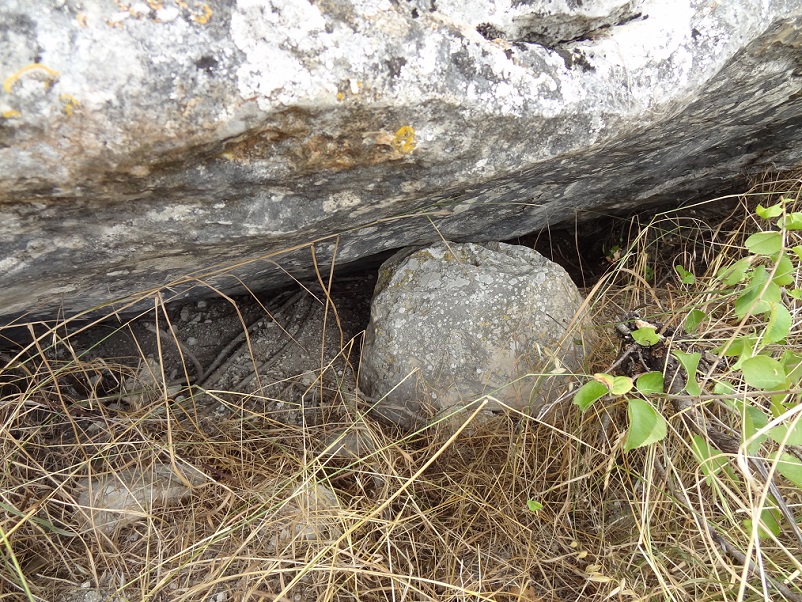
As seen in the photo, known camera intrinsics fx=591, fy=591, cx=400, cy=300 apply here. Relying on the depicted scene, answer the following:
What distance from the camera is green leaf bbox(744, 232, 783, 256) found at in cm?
112

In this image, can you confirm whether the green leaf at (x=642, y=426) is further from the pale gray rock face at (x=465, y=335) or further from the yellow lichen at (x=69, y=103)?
the yellow lichen at (x=69, y=103)

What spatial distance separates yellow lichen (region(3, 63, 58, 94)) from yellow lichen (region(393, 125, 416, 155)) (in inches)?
19.5

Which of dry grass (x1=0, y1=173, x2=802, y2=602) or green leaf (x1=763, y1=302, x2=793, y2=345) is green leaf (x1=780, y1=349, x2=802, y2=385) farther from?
dry grass (x1=0, y1=173, x2=802, y2=602)

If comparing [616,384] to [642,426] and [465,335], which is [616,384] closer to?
[642,426]

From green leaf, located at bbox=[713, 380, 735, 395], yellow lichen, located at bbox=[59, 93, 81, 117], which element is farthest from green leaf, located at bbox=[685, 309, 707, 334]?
yellow lichen, located at bbox=[59, 93, 81, 117]

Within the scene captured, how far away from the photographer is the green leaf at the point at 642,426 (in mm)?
957

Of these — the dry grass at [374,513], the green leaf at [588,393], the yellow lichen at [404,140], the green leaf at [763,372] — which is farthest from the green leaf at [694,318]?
the yellow lichen at [404,140]

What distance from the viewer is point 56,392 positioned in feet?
4.69

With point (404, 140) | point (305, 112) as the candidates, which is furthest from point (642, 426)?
point (305, 112)

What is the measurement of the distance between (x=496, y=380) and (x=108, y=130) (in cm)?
104

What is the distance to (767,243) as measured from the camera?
3.72 feet

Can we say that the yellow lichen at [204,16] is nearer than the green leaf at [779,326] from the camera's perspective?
Yes

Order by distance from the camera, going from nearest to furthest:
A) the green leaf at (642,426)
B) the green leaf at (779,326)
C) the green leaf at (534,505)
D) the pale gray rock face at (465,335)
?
the green leaf at (642,426) → the green leaf at (779,326) → the green leaf at (534,505) → the pale gray rock face at (465,335)

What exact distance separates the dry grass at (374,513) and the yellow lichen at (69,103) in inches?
25.4
